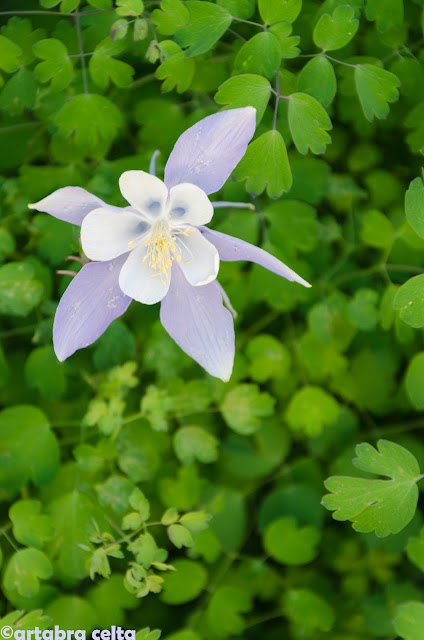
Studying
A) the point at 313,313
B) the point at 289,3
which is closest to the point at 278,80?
the point at 289,3

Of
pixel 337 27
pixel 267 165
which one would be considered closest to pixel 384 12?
pixel 337 27

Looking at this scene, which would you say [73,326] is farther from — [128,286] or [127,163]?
[127,163]

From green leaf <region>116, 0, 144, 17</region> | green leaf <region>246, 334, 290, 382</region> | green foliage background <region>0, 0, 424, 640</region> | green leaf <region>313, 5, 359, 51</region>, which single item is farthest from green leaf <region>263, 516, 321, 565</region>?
green leaf <region>116, 0, 144, 17</region>

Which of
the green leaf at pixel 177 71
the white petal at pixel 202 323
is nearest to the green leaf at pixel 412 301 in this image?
the white petal at pixel 202 323

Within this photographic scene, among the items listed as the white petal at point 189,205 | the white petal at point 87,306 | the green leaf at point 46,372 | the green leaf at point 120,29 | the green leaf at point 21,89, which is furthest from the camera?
the green leaf at point 46,372

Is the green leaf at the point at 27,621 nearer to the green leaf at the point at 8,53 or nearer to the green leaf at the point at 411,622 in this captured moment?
the green leaf at the point at 411,622
